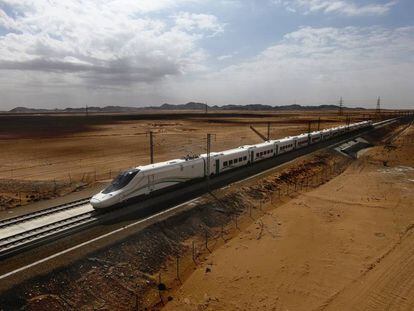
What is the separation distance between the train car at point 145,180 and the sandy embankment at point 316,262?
7921mm

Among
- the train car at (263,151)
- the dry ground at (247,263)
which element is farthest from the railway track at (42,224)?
the train car at (263,151)

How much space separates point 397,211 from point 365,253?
11.1 m

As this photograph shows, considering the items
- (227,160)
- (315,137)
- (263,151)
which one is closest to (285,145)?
(263,151)

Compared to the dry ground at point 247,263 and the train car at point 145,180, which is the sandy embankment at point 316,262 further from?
the train car at point 145,180

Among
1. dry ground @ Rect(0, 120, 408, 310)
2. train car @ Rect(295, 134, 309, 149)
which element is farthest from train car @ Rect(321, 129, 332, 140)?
dry ground @ Rect(0, 120, 408, 310)

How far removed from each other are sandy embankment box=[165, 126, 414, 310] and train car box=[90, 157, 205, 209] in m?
7.92

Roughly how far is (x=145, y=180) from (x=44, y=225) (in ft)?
26.3

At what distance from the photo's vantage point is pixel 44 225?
21.6 meters

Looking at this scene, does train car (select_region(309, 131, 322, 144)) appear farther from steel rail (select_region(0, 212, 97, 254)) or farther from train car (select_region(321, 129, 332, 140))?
steel rail (select_region(0, 212, 97, 254))

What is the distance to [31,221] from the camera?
74.6 feet

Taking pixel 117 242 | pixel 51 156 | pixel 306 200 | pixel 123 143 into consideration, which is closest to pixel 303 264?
pixel 117 242

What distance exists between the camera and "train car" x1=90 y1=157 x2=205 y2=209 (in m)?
24.3

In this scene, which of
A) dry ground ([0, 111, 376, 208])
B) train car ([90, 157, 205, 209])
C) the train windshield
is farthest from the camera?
dry ground ([0, 111, 376, 208])

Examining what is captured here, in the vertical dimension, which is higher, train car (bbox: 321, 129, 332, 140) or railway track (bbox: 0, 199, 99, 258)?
train car (bbox: 321, 129, 332, 140)
